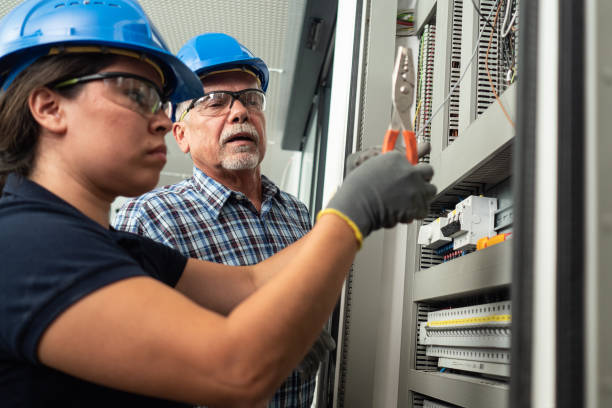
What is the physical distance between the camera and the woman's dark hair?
0.90m

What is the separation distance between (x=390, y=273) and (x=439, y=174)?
334 millimetres

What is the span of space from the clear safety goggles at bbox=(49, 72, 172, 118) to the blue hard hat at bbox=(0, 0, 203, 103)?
60 millimetres

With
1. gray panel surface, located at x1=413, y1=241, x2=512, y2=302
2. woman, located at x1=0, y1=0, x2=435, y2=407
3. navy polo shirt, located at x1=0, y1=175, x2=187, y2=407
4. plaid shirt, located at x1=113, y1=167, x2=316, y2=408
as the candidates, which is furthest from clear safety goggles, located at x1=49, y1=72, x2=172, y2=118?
gray panel surface, located at x1=413, y1=241, x2=512, y2=302

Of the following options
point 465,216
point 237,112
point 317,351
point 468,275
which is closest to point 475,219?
point 465,216

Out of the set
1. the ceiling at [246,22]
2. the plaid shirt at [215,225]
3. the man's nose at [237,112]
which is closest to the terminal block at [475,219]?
the plaid shirt at [215,225]

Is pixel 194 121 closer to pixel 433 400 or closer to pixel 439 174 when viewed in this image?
pixel 439 174

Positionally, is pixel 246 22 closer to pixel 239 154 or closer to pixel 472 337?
pixel 239 154

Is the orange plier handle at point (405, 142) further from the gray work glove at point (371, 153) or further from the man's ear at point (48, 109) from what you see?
the man's ear at point (48, 109)

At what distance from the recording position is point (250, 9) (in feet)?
9.17

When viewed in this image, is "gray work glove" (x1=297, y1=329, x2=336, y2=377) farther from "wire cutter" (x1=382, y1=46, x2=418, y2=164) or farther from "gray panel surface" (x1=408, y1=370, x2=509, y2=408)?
"wire cutter" (x1=382, y1=46, x2=418, y2=164)

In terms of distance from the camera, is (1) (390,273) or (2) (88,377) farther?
(1) (390,273)

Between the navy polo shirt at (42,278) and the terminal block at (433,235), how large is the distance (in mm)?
767

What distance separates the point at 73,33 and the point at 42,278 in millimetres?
470

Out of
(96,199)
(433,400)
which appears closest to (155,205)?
(96,199)
